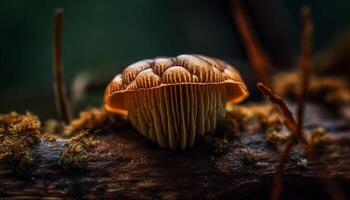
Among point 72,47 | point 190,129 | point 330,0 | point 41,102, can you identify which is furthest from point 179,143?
point 330,0

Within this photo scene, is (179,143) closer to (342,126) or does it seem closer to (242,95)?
(242,95)

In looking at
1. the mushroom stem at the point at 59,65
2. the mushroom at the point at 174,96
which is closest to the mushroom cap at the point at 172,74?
the mushroom at the point at 174,96

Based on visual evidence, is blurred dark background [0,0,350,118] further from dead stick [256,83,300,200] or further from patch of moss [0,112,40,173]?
dead stick [256,83,300,200]

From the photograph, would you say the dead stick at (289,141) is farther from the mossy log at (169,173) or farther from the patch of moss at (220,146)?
the patch of moss at (220,146)

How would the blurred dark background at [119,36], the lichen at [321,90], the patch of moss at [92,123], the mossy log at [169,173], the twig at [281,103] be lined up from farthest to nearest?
the blurred dark background at [119,36] → the lichen at [321,90] → the patch of moss at [92,123] → the mossy log at [169,173] → the twig at [281,103]

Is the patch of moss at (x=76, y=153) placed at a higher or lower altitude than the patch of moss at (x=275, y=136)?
higher

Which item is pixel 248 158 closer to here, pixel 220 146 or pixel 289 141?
pixel 220 146

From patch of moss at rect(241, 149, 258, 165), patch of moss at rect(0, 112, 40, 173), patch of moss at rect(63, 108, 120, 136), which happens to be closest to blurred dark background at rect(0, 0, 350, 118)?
patch of moss at rect(63, 108, 120, 136)
